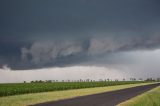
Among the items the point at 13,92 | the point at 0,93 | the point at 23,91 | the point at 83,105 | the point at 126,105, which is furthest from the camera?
the point at 23,91

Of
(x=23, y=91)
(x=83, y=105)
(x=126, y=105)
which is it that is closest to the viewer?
(x=83, y=105)

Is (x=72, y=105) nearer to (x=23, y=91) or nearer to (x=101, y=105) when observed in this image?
(x=101, y=105)

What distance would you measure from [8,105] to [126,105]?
519 inches

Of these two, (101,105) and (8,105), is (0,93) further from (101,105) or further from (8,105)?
(101,105)

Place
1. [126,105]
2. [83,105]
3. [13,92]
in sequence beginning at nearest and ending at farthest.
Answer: [83,105] → [126,105] → [13,92]

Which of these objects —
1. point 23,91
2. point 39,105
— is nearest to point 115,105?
point 39,105

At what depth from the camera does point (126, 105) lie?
36.5 metres

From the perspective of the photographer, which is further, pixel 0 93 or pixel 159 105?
pixel 0 93

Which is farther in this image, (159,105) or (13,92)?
(13,92)

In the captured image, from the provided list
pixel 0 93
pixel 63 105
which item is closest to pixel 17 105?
pixel 63 105

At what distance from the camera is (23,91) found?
73.2 meters

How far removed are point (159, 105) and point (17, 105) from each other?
16.4 m

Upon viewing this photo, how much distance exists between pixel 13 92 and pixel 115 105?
121 feet

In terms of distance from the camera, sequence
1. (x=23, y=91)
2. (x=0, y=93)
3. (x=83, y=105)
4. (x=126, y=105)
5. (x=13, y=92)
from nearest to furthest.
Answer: (x=83, y=105)
(x=126, y=105)
(x=0, y=93)
(x=13, y=92)
(x=23, y=91)
